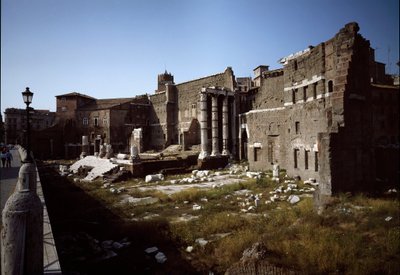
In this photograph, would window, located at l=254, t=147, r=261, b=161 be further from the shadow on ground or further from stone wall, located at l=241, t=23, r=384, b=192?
the shadow on ground

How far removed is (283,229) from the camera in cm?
835

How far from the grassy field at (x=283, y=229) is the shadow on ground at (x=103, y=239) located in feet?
1.14

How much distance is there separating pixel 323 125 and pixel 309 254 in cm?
1049

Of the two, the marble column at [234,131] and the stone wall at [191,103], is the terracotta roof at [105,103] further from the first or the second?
the marble column at [234,131]

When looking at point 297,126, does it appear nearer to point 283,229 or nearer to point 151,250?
point 283,229

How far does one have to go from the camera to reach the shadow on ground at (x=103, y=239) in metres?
6.59

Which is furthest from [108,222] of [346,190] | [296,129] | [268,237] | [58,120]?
[58,120]

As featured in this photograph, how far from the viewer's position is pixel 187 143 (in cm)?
3822

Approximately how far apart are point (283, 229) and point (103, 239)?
603 cm

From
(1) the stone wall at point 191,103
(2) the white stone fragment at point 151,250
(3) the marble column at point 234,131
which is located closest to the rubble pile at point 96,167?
(3) the marble column at point 234,131

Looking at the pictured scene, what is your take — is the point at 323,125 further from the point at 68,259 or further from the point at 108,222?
the point at 68,259

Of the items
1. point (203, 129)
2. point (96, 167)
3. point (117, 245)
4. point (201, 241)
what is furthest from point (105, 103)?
point (201, 241)

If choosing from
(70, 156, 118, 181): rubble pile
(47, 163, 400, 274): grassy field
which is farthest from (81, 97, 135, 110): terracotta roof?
(47, 163, 400, 274): grassy field

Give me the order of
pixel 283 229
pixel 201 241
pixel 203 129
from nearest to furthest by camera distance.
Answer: pixel 201 241, pixel 283 229, pixel 203 129
